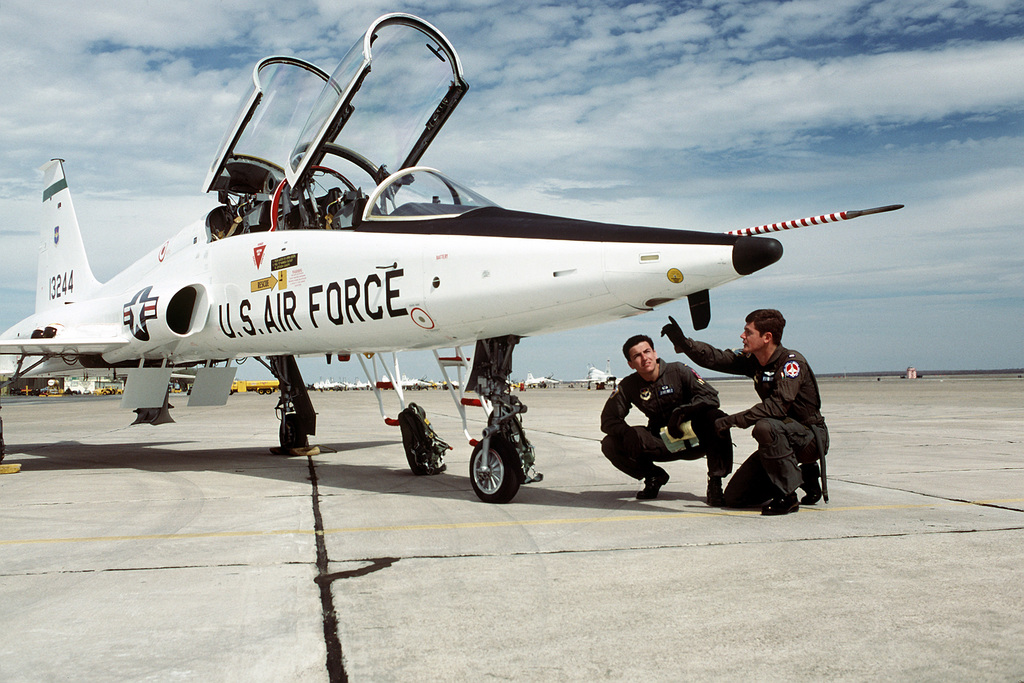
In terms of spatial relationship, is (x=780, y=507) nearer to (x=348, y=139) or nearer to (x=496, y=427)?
(x=496, y=427)

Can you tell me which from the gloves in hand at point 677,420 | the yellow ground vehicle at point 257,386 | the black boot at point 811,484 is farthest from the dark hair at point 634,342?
the yellow ground vehicle at point 257,386

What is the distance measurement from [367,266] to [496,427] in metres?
1.72

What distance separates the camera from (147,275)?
399 inches

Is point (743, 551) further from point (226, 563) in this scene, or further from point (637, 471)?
point (226, 563)

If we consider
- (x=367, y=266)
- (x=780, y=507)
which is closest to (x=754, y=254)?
(x=780, y=507)

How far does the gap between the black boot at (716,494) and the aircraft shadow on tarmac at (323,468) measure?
3.5 inches

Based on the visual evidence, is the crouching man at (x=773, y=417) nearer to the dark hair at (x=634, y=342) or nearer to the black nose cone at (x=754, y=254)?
the dark hair at (x=634, y=342)

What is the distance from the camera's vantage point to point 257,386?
7912 cm

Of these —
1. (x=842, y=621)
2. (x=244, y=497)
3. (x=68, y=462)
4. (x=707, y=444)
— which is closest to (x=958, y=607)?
(x=842, y=621)

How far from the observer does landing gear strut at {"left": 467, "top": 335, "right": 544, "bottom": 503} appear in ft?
19.7

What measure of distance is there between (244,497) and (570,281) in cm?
356

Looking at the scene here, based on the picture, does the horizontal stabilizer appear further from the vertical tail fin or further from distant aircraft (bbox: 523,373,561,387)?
distant aircraft (bbox: 523,373,561,387)

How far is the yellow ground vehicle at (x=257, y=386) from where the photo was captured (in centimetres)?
7356

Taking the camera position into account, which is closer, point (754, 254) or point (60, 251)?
point (754, 254)
